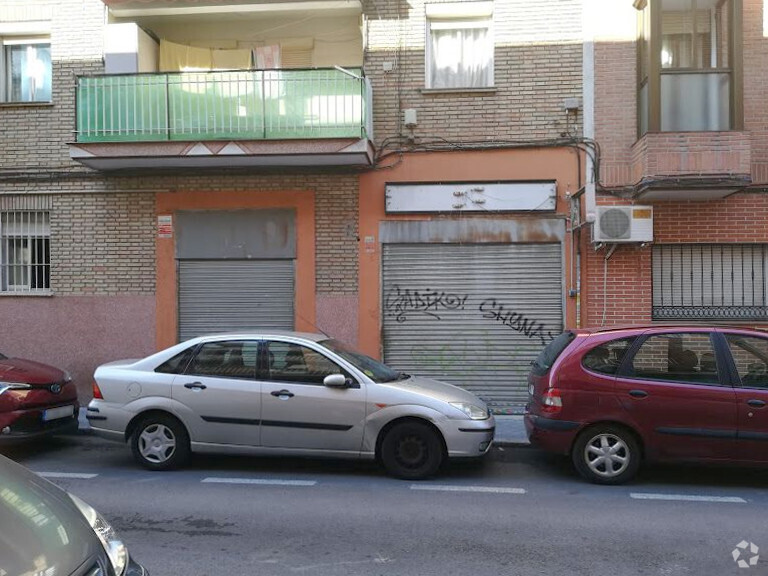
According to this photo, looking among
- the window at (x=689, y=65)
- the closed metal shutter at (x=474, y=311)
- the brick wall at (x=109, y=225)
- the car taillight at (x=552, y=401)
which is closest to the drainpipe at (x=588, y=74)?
the window at (x=689, y=65)

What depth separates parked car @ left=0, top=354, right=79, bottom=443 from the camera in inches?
301

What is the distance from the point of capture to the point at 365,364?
764 cm

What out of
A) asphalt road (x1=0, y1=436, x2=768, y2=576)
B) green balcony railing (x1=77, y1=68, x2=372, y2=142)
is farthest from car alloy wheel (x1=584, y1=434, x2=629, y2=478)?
green balcony railing (x1=77, y1=68, x2=372, y2=142)

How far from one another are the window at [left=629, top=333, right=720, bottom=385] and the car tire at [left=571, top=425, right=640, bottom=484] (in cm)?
64

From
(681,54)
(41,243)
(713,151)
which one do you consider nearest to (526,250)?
(713,151)

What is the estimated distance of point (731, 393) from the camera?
6.68 meters

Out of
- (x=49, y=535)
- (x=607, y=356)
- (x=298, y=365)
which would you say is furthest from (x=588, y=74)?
(x=49, y=535)

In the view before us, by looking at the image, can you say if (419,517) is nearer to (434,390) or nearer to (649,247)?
(434,390)

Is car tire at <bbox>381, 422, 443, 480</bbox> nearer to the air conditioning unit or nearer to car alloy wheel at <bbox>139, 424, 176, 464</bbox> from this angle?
car alloy wheel at <bbox>139, 424, 176, 464</bbox>

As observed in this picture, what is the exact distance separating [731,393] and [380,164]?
6.63 m

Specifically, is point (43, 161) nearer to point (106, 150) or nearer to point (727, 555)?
point (106, 150)

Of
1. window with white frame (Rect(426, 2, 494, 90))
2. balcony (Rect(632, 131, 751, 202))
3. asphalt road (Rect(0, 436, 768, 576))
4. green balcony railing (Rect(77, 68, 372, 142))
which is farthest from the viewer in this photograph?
window with white frame (Rect(426, 2, 494, 90))

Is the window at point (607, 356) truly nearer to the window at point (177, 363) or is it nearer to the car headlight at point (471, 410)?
the car headlight at point (471, 410)

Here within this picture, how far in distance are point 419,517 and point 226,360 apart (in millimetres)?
2825
